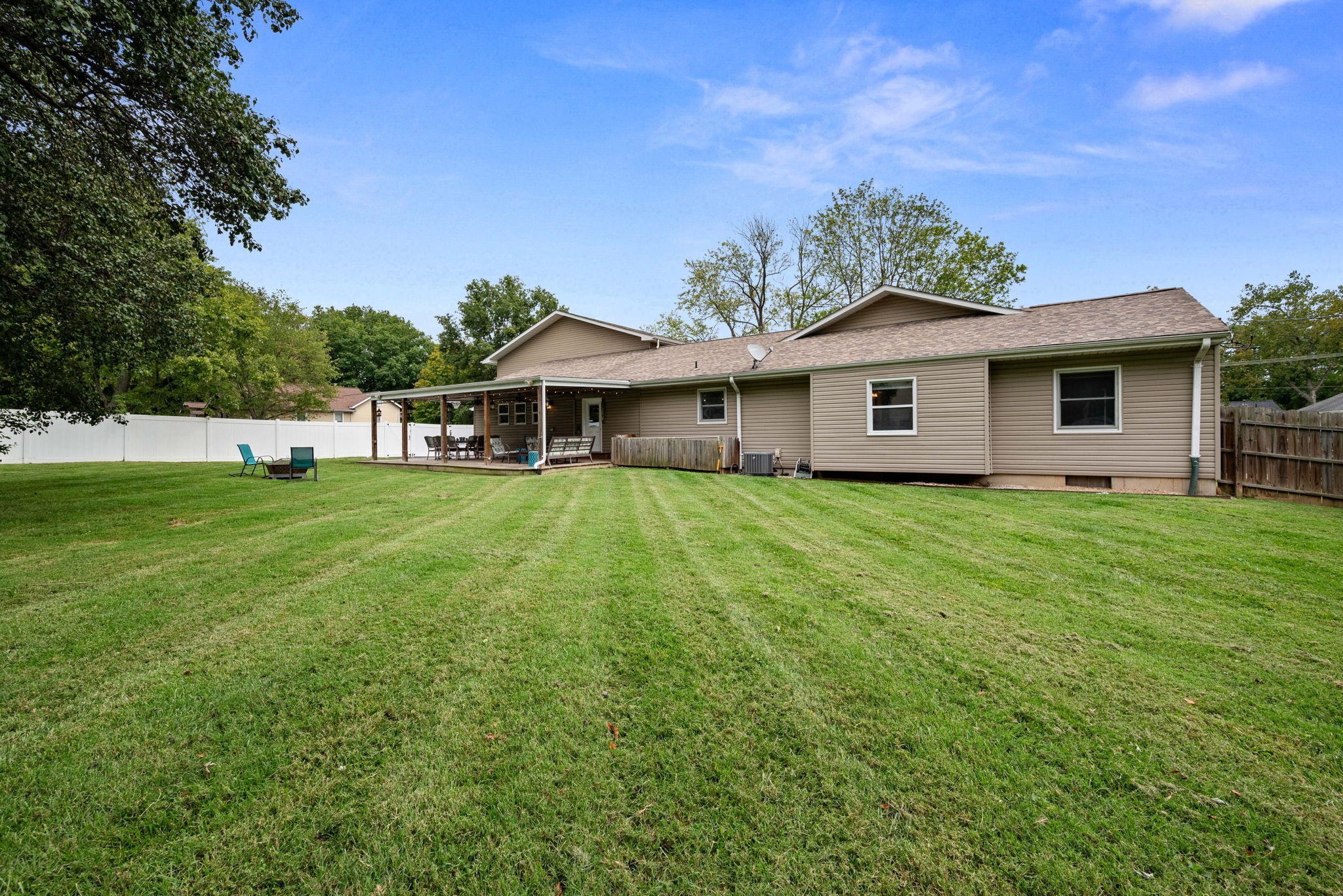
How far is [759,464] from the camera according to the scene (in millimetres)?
14227

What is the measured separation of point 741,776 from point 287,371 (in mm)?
39080

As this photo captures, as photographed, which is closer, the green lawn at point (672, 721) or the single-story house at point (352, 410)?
the green lawn at point (672, 721)

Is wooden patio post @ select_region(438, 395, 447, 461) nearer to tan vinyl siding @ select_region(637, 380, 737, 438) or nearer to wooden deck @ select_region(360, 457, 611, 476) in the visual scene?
wooden deck @ select_region(360, 457, 611, 476)

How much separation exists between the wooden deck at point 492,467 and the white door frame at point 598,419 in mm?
1100

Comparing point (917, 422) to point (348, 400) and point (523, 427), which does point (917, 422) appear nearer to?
point (523, 427)

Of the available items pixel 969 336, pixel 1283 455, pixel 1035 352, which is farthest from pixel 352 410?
pixel 1283 455

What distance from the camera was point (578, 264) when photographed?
3027 cm

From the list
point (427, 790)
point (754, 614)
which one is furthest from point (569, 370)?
point (427, 790)

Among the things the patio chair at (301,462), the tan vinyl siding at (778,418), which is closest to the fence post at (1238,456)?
the tan vinyl siding at (778,418)

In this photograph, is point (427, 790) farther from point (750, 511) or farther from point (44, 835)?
point (750, 511)

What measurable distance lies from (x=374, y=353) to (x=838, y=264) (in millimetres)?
44497

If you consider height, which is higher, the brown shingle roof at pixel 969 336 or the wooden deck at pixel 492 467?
the brown shingle roof at pixel 969 336

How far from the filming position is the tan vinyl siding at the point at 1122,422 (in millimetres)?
10102

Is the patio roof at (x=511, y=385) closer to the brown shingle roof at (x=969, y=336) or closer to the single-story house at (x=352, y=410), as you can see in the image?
the brown shingle roof at (x=969, y=336)
